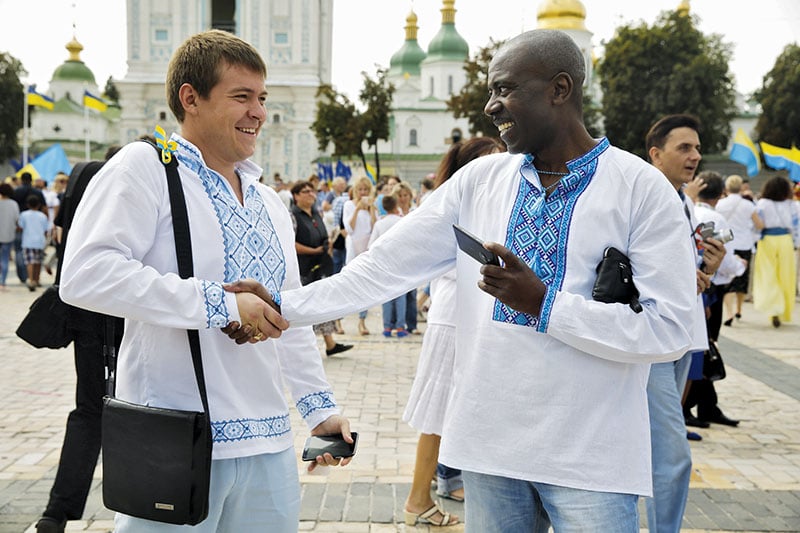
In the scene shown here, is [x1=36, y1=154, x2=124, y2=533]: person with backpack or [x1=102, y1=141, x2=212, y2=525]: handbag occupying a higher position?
[x1=102, y1=141, x2=212, y2=525]: handbag

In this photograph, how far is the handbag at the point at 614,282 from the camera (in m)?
2.32

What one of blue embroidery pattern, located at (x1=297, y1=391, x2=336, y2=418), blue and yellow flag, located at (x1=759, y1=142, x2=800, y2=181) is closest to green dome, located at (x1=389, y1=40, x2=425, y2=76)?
blue and yellow flag, located at (x1=759, y1=142, x2=800, y2=181)

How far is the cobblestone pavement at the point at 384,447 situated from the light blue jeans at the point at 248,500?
0.89 feet

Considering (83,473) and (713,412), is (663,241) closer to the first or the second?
(83,473)

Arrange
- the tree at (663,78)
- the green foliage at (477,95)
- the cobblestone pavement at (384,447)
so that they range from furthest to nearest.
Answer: the tree at (663,78), the green foliage at (477,95), the cobblestone pavement at (384,447)

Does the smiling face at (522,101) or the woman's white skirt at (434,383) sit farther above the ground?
the smiling face at (522,101)

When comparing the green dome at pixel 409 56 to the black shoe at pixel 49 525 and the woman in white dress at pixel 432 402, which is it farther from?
the black shoe at pixel 49 525

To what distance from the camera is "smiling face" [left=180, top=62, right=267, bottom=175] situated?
8.65ft

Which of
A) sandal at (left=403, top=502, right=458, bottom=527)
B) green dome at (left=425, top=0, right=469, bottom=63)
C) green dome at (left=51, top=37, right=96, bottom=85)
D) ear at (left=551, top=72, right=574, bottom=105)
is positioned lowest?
sandal at (left=403, top=502, right=458, bottom=527)

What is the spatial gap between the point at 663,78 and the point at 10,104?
4225 cm

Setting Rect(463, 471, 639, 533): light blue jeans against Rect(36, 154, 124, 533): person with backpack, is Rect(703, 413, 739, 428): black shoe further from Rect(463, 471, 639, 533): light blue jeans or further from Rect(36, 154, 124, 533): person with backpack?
Rect(463, 471, 639, 533): light blue jeans

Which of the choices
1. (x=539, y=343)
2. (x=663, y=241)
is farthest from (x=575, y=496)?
(x=663, y=241)

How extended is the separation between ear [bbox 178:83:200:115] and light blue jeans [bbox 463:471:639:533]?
1.31m

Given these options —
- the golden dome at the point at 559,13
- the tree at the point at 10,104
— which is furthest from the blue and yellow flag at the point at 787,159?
the tree at the point at 10,104
